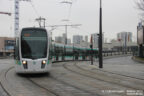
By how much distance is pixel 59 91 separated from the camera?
7980 millimetres

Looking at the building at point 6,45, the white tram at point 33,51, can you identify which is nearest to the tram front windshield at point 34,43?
the white tram at point 33,51

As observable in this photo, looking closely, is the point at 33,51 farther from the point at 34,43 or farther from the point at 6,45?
the point at 6,45

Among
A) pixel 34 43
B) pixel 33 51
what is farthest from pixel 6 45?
pixel 33 51

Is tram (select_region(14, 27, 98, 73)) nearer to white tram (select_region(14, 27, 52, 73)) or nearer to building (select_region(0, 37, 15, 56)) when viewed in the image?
white tram (select_region(14, 27, 52, 73))

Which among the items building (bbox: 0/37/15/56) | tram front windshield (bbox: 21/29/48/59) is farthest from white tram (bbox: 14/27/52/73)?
building (bbox: 0/37/15/56)

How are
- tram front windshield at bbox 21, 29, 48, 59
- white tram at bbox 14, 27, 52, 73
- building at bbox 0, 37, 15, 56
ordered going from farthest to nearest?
building at bbox 0, 37, 15, 56, tram front windshield at bbox 21, 29, 48, 59, white tram at bbox 14, 27, 52, 73

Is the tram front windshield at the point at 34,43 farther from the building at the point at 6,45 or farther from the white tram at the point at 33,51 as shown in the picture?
the building at the point at 6,45

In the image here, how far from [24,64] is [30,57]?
535 mm

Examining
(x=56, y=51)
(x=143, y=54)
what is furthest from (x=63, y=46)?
(x=143, y=54)

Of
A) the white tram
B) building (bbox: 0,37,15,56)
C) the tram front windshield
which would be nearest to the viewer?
the white tram

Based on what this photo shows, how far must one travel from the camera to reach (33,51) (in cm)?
1188

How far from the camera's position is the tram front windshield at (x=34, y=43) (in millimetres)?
11803

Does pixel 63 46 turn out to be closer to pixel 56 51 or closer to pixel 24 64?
pixel 56 51

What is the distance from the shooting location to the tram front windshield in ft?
38.7
